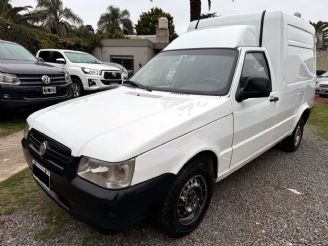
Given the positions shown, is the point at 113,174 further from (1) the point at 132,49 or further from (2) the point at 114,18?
(2) the point at 114,18

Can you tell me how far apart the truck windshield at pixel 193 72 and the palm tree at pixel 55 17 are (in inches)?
1227

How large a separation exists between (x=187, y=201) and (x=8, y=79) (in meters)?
5.09

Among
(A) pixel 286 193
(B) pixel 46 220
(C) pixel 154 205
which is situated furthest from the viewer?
(A) pixel 286 193

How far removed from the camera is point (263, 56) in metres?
4.39

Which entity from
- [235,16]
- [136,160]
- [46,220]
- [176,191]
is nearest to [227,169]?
[176,191]

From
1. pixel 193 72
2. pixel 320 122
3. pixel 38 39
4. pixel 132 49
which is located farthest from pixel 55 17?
pixel 193 72

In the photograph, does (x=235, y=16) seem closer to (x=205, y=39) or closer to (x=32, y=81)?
(x=205, y=39)

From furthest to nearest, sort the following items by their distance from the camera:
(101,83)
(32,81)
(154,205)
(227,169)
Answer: (101,83) → (32,81) → (227,169) → (154,205)

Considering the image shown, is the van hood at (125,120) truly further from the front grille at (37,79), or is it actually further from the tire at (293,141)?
the front grille at (37,79)

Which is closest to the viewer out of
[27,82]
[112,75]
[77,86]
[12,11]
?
[27,82]

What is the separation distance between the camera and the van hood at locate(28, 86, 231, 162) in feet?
8.41

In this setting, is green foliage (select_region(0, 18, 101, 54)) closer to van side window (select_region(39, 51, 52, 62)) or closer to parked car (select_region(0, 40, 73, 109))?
van side window (select_region(39, 51, 52, 62))

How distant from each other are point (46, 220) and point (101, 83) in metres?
7.80

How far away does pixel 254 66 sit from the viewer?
13.6 ft
